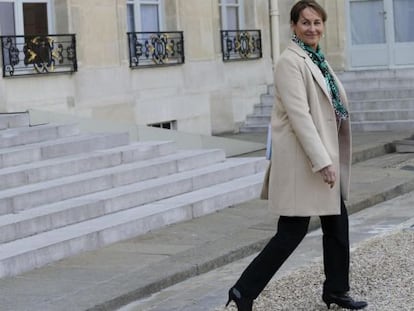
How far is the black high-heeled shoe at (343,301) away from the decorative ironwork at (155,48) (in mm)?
9607

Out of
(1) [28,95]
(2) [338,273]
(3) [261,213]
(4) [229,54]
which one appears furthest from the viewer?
(4) [229,54]

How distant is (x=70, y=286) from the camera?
23.8 ft

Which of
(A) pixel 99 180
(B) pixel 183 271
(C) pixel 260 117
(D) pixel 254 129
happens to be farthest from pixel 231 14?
(B) pixel 183 271

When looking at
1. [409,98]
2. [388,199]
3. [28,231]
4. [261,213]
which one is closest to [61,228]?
[28,231]

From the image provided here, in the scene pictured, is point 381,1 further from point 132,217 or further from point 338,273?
point 338,273

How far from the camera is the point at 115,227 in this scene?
29.1ft

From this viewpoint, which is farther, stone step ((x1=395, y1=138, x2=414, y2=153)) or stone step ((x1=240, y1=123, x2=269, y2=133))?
stone step ((x1=240, y1=123, x2=269, y2=133))

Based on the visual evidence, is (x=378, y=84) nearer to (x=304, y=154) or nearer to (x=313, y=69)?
(x=313, y=69)

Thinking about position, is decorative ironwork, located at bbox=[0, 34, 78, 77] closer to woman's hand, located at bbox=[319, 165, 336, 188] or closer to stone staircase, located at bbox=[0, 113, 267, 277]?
stone staircase, located at bbox=[0, 113, 267, 277]

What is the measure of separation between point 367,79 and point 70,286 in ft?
44.6

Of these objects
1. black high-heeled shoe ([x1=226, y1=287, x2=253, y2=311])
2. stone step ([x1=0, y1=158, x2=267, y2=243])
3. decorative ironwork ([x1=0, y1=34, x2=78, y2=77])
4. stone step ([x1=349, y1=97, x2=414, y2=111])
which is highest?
decorative ironwork ([x1=0, y1=34, x2=78, y2=77])

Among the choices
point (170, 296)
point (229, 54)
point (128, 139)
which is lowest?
point (170, 296)

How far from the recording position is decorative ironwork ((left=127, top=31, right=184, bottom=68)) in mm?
15625

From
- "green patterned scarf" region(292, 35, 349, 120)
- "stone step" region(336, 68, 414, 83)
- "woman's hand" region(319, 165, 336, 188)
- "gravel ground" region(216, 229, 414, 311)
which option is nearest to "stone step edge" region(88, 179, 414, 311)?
"gravel ground" region(216, 229, 414, 311)
